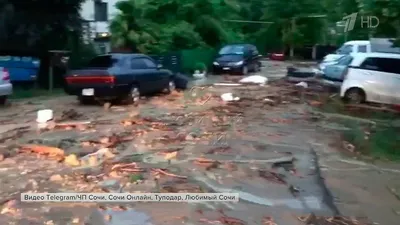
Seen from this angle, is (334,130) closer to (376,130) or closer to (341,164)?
(376,130)

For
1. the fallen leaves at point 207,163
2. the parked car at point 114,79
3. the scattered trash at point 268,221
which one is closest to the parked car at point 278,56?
the parked car at point 114,79

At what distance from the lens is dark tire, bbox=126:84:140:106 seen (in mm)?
18516

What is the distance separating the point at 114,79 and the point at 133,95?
3.63 ft

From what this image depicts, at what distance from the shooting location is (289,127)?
1431 centimetres

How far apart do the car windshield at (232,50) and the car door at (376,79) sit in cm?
1646

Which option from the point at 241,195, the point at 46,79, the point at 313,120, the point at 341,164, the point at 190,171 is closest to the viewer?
the point at 241,195

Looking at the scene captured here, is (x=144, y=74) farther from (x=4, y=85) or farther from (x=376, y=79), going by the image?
(x=376, y=79)

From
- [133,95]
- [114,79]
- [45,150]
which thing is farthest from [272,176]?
[133,95]

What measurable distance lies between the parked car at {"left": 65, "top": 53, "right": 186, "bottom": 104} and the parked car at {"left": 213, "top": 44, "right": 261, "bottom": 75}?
45.7 feet

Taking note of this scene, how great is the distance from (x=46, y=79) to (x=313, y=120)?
11950mm

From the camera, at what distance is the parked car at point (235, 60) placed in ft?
111

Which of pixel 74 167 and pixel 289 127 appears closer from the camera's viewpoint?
pixel 74 167

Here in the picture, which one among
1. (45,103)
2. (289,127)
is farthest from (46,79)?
(289,127)

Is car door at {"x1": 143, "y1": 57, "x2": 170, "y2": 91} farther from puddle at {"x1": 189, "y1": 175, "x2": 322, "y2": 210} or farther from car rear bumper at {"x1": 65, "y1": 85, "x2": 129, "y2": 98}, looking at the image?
puddle at {"x1": 189, "y1": 175, "x2": 322, "y2": 210}
